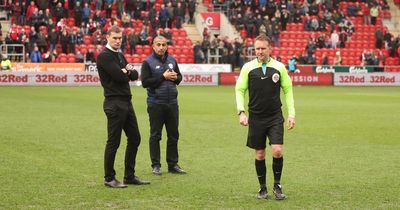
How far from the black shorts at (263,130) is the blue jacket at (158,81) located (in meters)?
2.35

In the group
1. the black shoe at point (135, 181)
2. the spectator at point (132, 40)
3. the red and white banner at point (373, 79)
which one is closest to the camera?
the black shoe at point (135, 181)

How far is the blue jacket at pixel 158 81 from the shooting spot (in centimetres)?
1147

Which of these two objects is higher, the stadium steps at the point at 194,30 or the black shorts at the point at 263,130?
the stadium steps at the point at 194,30

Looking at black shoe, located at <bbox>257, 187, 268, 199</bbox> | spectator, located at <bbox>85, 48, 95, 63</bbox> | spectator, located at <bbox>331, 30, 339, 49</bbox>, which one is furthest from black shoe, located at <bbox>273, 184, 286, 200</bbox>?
spectator, located at <bbox>331, 30, 339, 49</bbox>

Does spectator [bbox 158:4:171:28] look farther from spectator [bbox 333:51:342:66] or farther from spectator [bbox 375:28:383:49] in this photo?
spectator [bbox 375:28:383:49]

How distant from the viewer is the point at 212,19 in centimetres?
4919

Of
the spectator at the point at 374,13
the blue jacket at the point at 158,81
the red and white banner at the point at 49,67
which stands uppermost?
the spectator at the point at 374,13

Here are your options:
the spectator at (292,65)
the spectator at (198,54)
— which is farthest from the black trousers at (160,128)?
the spectator at (198,54)

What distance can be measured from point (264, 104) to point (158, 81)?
2534 millimetres

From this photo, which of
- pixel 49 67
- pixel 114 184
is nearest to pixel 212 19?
pixel 49 67

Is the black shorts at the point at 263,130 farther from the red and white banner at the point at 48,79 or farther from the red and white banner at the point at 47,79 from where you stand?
the red and white banner at the point at 47,79

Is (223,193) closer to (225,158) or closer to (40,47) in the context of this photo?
(225,158)

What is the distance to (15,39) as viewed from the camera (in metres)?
41.7

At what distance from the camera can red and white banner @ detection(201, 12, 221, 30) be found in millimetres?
48938
